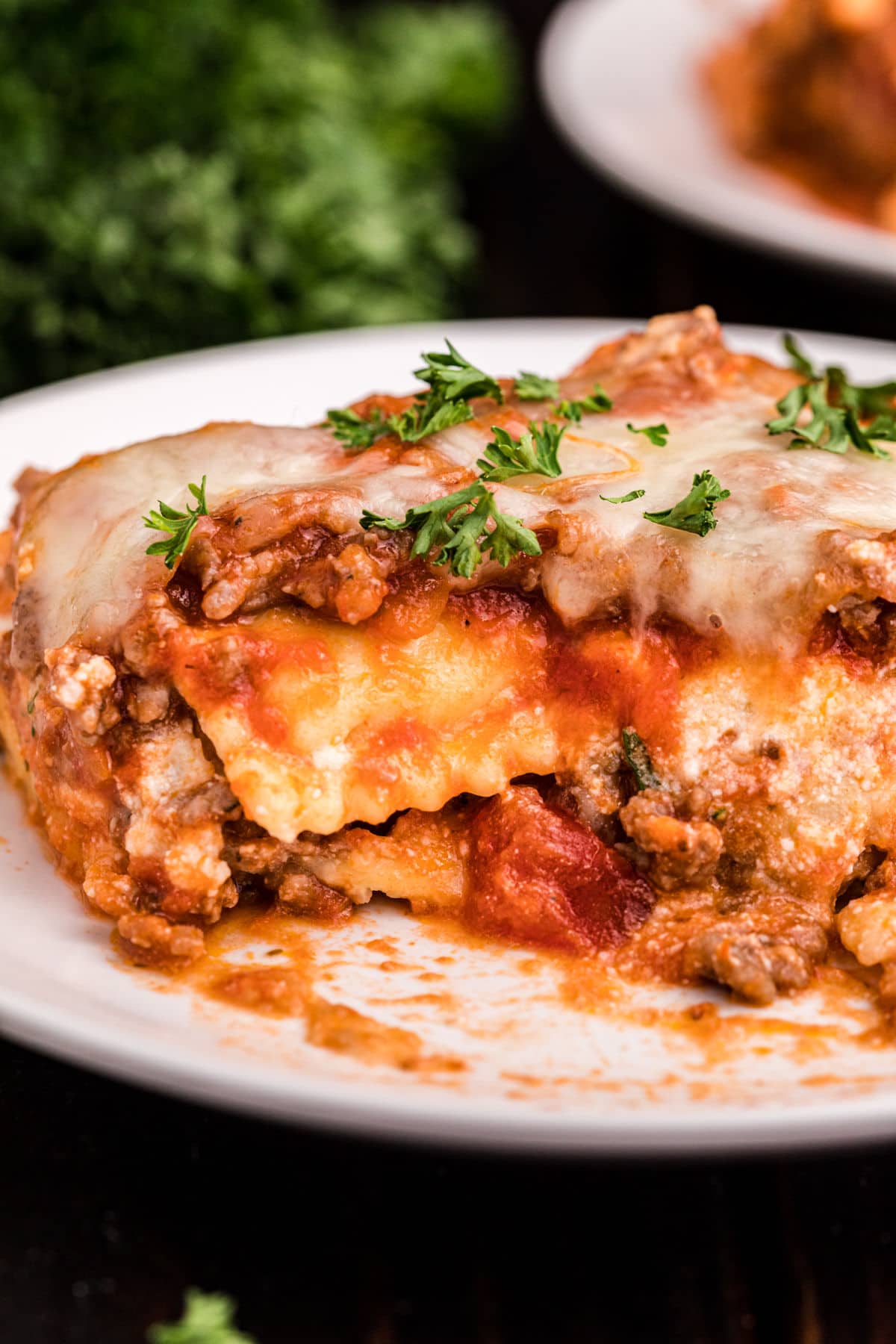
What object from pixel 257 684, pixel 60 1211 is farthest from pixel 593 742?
pixel 60 1211

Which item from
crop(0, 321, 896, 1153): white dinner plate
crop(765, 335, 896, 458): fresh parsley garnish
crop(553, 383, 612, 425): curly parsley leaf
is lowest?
crop(0, 321, 896, 1153): white dinner plate

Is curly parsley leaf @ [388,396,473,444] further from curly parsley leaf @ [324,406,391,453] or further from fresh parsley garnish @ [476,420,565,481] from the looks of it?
fresh parsley garnish @ [476,420,565,481]

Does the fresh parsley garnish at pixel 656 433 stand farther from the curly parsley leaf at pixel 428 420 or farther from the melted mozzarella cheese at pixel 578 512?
the curly parsley leaf at pixel 428 420

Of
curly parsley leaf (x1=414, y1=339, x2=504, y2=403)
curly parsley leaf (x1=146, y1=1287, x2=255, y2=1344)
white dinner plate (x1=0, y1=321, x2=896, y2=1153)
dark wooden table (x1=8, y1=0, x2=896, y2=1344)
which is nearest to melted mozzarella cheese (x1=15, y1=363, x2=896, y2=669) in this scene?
curly parsley leaf (x1=414, y1=339, x2=504, y2=403)

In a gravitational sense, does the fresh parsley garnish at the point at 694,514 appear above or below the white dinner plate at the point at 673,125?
above

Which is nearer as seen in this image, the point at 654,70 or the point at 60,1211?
the point at 60,1211

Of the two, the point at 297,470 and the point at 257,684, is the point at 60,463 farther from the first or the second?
the point at 257,684

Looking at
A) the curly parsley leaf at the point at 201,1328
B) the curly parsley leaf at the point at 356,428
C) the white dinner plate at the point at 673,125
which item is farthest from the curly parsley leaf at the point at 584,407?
the white dinner plate at the point at 673,125
